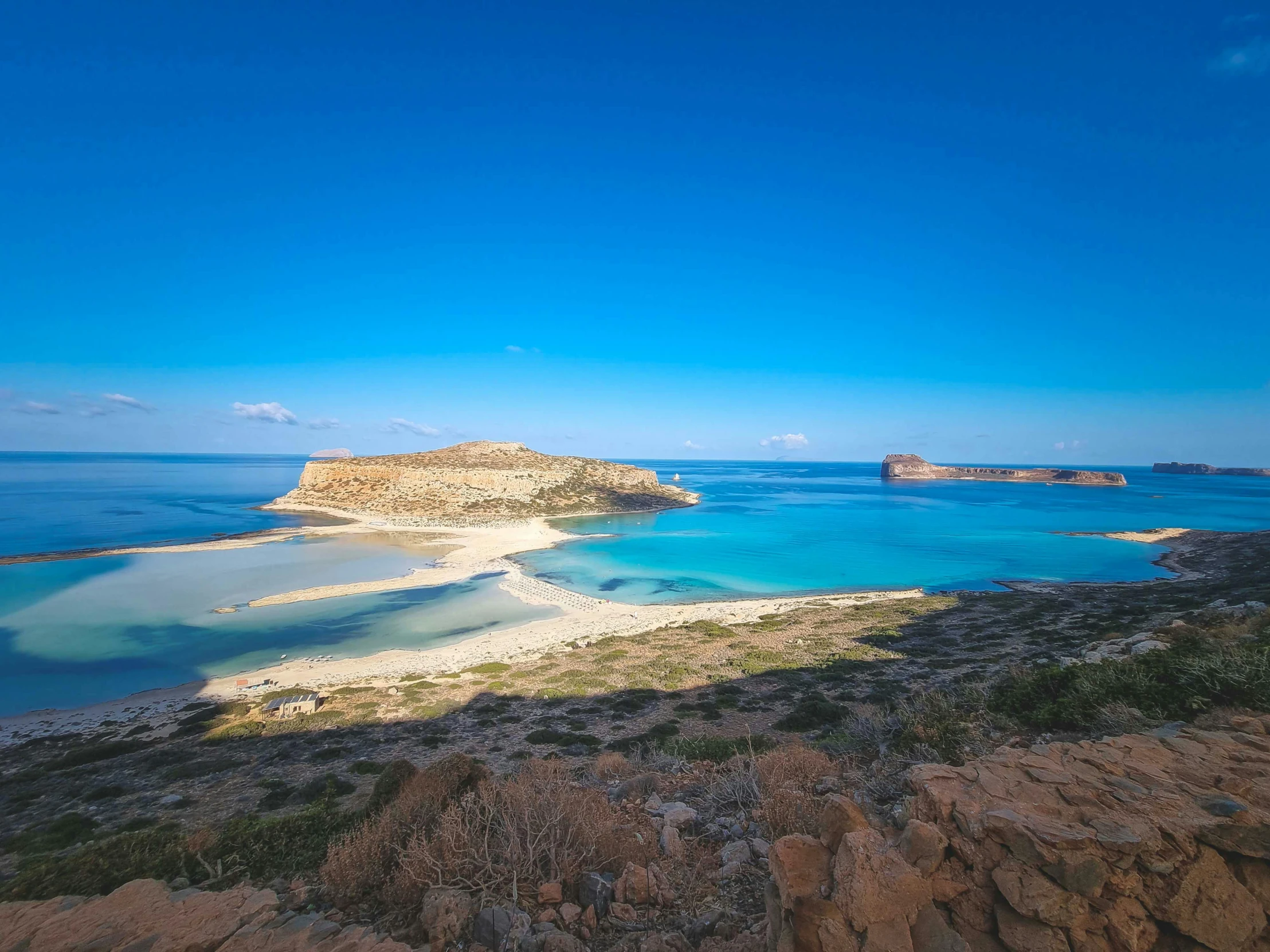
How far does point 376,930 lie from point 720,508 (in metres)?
82.4

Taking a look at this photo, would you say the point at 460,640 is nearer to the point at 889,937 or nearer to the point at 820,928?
the point at 820,928

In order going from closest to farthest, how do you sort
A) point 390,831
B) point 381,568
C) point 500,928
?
point 500,928 < point 390,831 < point 381,568

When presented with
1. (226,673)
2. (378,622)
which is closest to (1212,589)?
(378,622)

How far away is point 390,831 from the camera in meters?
5.54

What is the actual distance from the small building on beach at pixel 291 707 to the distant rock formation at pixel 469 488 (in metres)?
46.5

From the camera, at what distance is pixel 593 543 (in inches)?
2044

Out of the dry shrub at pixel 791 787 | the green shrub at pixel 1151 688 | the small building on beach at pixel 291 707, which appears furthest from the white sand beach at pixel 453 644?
the green shrub at pixel 1151 688

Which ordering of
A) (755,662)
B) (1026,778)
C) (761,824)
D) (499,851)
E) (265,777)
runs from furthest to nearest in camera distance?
1. (755,662)
2. (265,777)
3. (761,824)
4. (499,851)
5. (1026,778)

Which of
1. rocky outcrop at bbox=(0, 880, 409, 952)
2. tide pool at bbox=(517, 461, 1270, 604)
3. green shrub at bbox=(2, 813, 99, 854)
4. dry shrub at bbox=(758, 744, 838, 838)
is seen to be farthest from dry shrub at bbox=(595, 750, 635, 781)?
tide pool at bbox=(517, 461, 1270, 604)

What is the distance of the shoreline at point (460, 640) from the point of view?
54.6 ft

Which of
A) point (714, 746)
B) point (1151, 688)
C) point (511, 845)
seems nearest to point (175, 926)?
point (511, 845)

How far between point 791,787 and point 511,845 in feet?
10.8

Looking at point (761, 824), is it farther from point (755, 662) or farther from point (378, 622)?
point (378, 622)

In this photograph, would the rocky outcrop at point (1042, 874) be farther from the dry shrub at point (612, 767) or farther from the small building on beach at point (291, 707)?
the small building on beach at point (291, 707)
